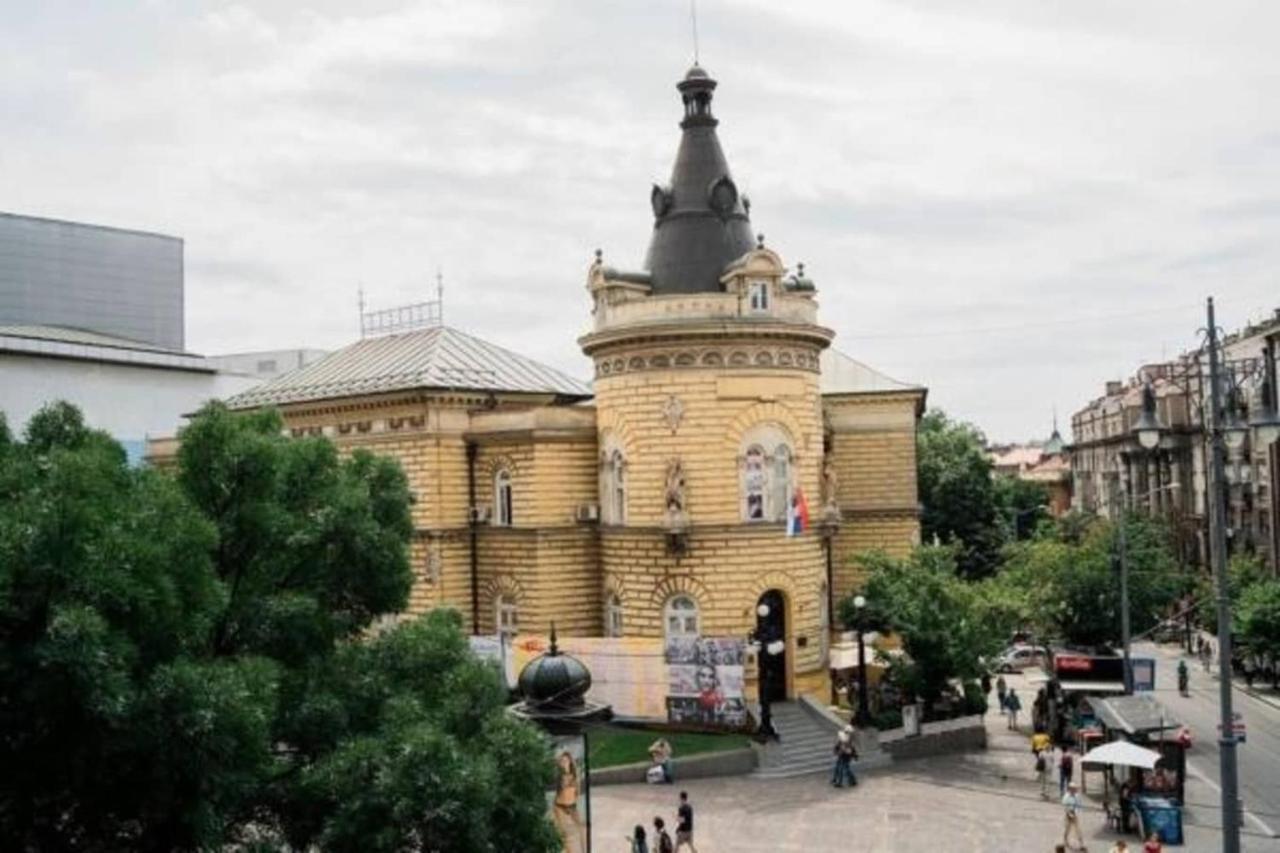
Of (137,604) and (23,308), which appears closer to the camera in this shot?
(137,604)

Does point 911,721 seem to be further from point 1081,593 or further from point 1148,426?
point 1148,426

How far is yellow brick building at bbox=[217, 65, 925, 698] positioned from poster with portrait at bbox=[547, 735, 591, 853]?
19042 millimetres

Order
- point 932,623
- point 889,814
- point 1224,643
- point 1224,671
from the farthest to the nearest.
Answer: point 932,623, point 889,814, point 1224,671, point 1224,643

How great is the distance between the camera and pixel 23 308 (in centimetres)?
8612

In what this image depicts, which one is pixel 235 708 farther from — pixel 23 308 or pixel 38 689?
pixel 23 308

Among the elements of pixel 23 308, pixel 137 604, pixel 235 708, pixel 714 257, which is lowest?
pixel 235 708

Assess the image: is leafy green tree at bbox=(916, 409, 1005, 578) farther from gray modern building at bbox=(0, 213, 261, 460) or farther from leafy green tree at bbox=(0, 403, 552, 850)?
leafy green tree at bbox=(0, 403, 552, 850)

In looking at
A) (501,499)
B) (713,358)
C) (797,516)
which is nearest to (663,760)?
(797,516)

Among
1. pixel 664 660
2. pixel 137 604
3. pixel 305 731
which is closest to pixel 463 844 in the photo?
pixel 305 731

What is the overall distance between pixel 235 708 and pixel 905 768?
25.2 m

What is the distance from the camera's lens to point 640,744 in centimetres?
3388

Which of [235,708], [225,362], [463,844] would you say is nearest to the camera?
[235,708]

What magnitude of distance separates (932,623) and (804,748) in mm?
5433

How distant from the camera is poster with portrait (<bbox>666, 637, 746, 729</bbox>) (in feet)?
112
